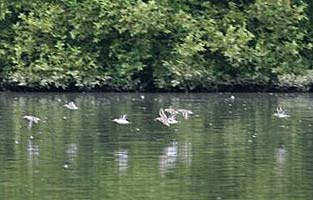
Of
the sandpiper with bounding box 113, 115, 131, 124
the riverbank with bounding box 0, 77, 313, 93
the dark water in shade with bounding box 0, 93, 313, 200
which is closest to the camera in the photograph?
the dark water in shade with bounding box 0, 93, 313, 200

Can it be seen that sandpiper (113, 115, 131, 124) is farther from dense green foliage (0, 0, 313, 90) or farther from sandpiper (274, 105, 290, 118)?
dense green foliage (0, 0, 313, 90)

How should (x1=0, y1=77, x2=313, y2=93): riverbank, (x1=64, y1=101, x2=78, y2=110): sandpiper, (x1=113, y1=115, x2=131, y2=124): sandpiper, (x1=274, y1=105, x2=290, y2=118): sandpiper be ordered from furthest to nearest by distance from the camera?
(x1=0, y1=77, x2=313, y2=93): riverbank
(x1=64, y1=101, x2=78, y2=110): sandpiper
(x1=274, y1=105, x2=290, y2=118): sandpiper
(x1=113, y1=115, x2=131, y2=124): sandpiper

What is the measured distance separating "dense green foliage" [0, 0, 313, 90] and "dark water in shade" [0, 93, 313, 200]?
5329mm

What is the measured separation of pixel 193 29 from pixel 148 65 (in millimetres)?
1940

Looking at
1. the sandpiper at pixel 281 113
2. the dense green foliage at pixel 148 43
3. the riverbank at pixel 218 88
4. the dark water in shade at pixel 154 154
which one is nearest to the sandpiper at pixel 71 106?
the dark water in shade at pixel 154 154

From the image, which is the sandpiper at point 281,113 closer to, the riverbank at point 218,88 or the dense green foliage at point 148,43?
the dense green foliage at point 148,43

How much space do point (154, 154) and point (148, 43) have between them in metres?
15.8

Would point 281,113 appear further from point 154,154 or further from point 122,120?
point 154,154

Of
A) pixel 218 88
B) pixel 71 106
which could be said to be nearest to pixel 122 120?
pixel 71 106

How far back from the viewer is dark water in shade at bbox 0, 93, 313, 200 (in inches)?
519

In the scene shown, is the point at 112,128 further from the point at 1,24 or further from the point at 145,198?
the point at 1,24

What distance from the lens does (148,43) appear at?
31969 mm

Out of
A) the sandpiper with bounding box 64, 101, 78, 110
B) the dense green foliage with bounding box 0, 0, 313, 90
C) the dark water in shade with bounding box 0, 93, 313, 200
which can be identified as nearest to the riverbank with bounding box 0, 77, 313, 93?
the dense green foliage with bounding box 0, 0, 313, 90

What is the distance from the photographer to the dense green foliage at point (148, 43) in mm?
31453
